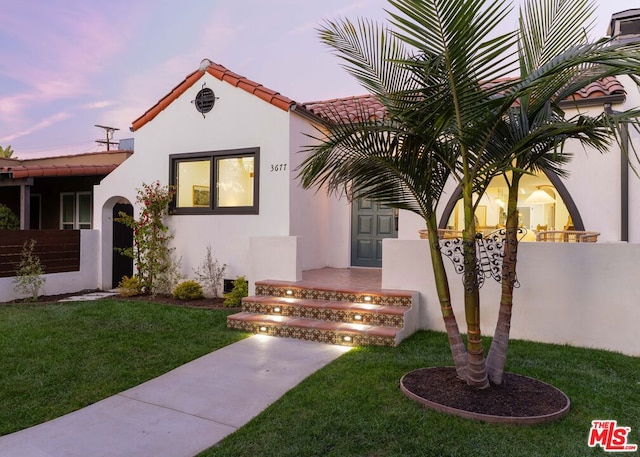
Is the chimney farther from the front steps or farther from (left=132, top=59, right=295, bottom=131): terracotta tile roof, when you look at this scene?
the front steps

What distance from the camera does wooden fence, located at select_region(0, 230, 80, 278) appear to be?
8172mm

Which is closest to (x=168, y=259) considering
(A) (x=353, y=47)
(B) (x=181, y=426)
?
(B) (x=181, y=426)

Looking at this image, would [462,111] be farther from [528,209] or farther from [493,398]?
[528,209]

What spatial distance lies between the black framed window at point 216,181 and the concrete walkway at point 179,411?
4.04 meters

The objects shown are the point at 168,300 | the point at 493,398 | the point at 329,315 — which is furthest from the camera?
the point at 168,300

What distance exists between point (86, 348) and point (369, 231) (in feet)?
19.3

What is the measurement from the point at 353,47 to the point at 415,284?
3.58 meters

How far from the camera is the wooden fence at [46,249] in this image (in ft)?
26.8

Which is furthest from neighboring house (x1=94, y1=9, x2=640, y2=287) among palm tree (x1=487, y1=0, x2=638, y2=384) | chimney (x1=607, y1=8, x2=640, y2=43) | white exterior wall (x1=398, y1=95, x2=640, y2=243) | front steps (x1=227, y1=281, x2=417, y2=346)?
palm tree (x1=487, y1=0, x2=638, y2=384)

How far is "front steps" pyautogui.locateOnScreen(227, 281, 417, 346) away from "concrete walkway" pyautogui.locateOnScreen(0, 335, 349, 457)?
475 millimetres

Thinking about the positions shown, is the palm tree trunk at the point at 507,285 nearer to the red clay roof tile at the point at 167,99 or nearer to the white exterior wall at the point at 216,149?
the white exterior wall at the point at 216,149

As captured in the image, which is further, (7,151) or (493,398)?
(7,151)

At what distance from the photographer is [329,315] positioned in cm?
598

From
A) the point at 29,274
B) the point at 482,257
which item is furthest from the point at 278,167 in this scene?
the point at 29,274
